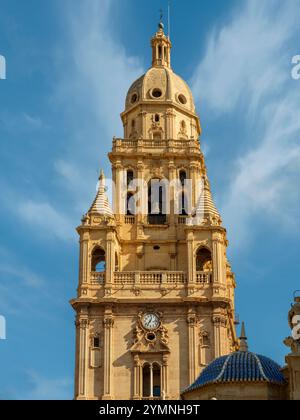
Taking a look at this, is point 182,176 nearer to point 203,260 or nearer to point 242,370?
point 203,260

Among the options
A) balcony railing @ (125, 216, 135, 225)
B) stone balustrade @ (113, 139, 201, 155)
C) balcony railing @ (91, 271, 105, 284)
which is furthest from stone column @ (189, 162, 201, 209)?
balcony railing @ (91, 271, 105, 284)

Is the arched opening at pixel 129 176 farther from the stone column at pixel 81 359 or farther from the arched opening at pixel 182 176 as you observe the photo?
the stone column at pixel 81 359

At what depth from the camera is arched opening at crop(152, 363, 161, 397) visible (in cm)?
8319

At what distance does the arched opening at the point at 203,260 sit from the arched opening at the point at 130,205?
7.54 meters

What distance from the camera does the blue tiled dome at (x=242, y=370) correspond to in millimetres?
55438

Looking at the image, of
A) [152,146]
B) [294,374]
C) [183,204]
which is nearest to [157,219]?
[183,204]

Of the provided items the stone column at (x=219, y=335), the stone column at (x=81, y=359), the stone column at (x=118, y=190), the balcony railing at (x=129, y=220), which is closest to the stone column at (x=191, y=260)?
the stone column at (x=219, y=335)

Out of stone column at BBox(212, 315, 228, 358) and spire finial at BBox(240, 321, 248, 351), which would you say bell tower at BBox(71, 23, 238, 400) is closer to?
stone column at BBox(212, 315, 228, 358)

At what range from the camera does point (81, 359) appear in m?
83.4

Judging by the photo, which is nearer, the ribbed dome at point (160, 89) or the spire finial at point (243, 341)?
the spire finial at point (243, 341)

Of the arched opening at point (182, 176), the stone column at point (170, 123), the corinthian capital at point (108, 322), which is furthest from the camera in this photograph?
the stone column at point (170, 123)

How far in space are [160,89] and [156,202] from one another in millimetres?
12429

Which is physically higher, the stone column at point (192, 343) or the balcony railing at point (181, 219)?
the balcony railing at point (181, 219)

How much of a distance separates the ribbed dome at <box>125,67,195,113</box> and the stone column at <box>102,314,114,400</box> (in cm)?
2478
